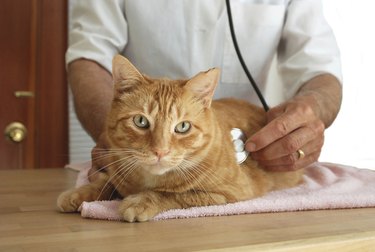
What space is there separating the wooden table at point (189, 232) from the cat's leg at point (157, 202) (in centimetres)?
2

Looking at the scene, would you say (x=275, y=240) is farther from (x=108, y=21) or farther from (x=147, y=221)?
(x=108, y=21)

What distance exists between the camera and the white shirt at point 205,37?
1.45 m

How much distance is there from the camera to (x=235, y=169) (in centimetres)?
98

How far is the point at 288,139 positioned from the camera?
1.05 metres

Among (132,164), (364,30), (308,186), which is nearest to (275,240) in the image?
(132,164)

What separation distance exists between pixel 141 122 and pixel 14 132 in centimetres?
169

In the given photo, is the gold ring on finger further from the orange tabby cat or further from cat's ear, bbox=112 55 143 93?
cat's ear, bbox=112 55 143 93

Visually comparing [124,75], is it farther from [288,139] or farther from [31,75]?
[31,75]

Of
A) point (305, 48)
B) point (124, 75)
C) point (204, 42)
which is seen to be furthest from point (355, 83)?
point (124, 75)

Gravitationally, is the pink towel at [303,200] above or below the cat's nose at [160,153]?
below

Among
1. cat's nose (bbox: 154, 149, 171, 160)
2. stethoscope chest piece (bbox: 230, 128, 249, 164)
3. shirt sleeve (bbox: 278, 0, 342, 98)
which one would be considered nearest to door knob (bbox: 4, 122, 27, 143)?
shirt sleeve (bbox: 278, 0, 342, 98)

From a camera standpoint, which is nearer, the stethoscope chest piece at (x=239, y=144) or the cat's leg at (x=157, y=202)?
the cat's leg at (x=157, y=202)

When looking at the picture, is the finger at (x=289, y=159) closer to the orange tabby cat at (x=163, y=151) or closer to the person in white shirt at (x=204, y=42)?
the orange tabby cat at (x=163, y=151)

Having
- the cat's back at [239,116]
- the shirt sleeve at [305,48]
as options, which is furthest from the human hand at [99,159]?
the shirt sleeve at [305,48]
